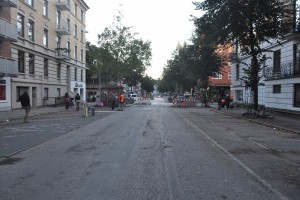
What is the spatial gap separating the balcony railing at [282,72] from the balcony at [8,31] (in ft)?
68.6

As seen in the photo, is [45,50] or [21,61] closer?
[21,61]

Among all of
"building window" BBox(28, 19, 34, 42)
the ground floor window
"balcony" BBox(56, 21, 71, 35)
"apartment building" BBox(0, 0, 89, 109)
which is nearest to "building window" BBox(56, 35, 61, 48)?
"apartment building" BBox(0, 0, 89, 109)

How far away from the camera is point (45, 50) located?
35656 millimetres

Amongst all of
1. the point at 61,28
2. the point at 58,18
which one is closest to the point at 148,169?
the point at 61,28

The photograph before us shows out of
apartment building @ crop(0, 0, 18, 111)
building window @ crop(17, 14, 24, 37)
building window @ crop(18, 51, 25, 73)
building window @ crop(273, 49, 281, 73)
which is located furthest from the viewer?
building window @ crop(18, 51, 25, 73)

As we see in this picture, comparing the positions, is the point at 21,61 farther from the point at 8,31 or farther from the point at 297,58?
the point at 297,58

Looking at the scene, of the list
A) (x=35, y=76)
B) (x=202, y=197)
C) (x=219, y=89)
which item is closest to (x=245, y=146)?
(x=202, y=197)

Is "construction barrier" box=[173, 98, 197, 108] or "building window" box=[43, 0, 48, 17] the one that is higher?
"building window" box=[43, 0, 48, 17]

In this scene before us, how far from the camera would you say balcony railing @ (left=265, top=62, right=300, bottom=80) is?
78.9ft

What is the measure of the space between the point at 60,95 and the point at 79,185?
36.2 metres

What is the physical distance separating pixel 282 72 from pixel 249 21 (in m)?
5.59

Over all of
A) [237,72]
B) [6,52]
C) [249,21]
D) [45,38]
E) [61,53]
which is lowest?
[237,72]

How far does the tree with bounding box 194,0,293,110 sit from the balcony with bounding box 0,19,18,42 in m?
14.1

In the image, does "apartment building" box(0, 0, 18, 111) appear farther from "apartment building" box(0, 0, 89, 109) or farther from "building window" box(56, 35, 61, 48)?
"building window" box(56, 35, 61, 48)
